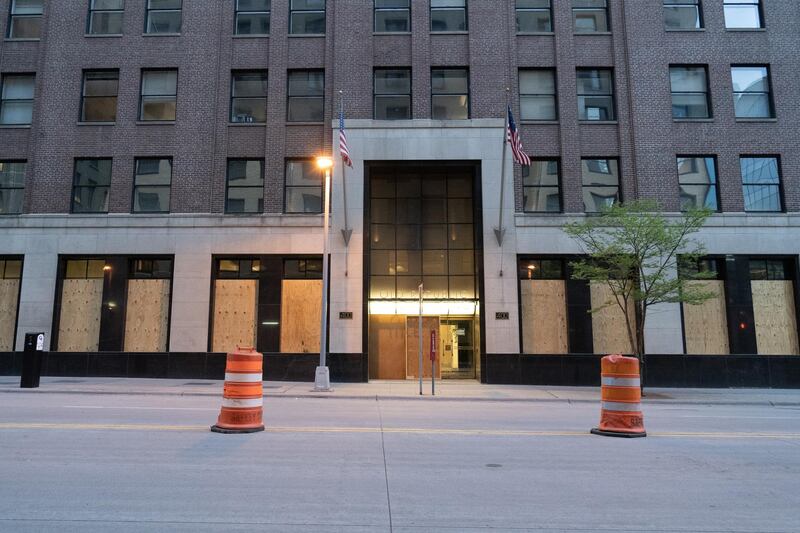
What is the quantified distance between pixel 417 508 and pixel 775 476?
15.1 ft

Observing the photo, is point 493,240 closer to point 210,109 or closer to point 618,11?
point 618,11

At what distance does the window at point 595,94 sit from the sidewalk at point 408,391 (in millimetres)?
10605

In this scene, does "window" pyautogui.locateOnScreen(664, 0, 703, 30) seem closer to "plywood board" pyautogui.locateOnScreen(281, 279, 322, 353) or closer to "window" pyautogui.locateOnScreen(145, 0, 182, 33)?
"plywood board" pyautogui.locateOnScreen(281, 279, 322, 353)

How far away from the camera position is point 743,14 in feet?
71.3

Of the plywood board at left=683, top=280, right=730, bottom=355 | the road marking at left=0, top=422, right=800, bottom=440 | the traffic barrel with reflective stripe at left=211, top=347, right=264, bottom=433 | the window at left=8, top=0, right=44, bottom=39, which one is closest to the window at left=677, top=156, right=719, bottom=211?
the plywood board at left=683, top=280, right=730, bottom=355

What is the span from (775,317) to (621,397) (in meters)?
14.9

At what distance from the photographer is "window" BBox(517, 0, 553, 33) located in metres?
21.8

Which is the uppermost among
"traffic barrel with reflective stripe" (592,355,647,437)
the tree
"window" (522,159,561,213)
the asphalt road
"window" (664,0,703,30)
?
"window" (664,0,703,30)

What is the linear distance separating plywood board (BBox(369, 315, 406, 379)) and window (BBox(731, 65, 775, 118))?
15.7m

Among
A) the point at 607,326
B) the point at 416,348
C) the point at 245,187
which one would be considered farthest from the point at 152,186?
the point at 607,326

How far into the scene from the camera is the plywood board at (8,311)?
814 inches

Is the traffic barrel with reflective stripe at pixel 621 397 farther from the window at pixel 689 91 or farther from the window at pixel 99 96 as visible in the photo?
the window at pixel 99 96

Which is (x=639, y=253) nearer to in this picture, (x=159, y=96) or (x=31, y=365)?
(x=31, y=365)

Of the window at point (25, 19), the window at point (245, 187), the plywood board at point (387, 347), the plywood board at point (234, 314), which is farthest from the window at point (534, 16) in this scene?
the window at point (25, 19)
